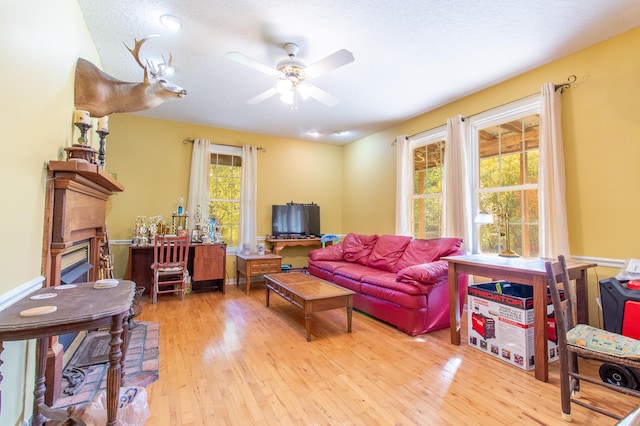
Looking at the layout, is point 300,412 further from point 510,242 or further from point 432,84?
point 432,84

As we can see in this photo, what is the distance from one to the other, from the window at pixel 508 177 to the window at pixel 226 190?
384cm

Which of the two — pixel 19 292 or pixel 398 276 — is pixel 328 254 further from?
pixel 19 292

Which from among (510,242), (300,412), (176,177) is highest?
(176,177)

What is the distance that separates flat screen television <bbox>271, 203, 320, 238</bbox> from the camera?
219 inches

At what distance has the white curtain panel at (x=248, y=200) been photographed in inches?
207

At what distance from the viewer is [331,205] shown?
6.28 meters

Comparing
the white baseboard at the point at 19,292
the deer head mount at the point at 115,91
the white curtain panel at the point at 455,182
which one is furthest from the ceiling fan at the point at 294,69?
the white baseboard at the point at 19,292

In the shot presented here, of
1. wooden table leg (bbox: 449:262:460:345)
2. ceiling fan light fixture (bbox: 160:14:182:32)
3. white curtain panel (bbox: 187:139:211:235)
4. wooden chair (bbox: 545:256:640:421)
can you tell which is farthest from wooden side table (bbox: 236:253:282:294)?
wooden chair (bbox: 545:256:640:421)

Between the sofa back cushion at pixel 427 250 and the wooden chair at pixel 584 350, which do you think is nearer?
the wooden chair at pixel 584 350

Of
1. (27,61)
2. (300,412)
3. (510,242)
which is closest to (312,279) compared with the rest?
(300,412)

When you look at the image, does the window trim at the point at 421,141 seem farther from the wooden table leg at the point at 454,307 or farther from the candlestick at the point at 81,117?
the candlestick at the point at 81,117

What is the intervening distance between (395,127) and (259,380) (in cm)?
425

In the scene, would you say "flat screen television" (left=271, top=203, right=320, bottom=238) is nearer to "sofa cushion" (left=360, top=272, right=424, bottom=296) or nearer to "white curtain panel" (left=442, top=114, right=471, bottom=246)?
"sofa cushion" (left=360, top=272, right=424, bottom=296)

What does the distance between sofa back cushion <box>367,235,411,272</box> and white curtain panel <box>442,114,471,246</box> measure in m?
0.58
